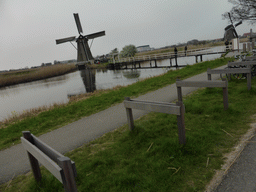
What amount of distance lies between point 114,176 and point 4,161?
2.78 metres

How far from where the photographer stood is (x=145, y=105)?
12.4ft

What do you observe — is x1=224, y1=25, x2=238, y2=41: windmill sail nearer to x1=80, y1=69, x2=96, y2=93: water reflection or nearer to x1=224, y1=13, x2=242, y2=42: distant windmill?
x1=224, y1=13, x2=242, y2=42: distant windmill

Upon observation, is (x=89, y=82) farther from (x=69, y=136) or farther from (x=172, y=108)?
(x=172, y=108)

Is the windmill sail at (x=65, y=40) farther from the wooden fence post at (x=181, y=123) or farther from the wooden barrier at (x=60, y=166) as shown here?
the wooden barrier at (x=60, y=166)

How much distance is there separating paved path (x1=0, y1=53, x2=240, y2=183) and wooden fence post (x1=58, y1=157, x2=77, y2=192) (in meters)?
2.11

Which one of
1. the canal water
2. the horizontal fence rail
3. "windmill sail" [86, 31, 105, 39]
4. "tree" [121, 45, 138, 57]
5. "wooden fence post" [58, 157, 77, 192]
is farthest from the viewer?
"tree" [121, 45, 138, 57]

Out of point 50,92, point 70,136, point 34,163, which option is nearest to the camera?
point 34,163

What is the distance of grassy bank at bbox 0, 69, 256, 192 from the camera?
8.58ft

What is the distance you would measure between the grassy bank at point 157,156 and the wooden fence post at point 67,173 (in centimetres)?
78

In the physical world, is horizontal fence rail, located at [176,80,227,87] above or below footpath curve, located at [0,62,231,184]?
above

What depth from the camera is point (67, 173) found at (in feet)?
6.26

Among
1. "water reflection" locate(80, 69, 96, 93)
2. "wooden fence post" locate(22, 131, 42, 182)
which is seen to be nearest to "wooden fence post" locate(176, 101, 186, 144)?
"wooden fence post" locate(22, 131, 42, 182)

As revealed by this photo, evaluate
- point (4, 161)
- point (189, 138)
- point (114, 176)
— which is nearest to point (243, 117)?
point (189, 138)

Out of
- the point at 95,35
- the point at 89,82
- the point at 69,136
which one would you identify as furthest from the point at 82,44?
the point at 69,136
